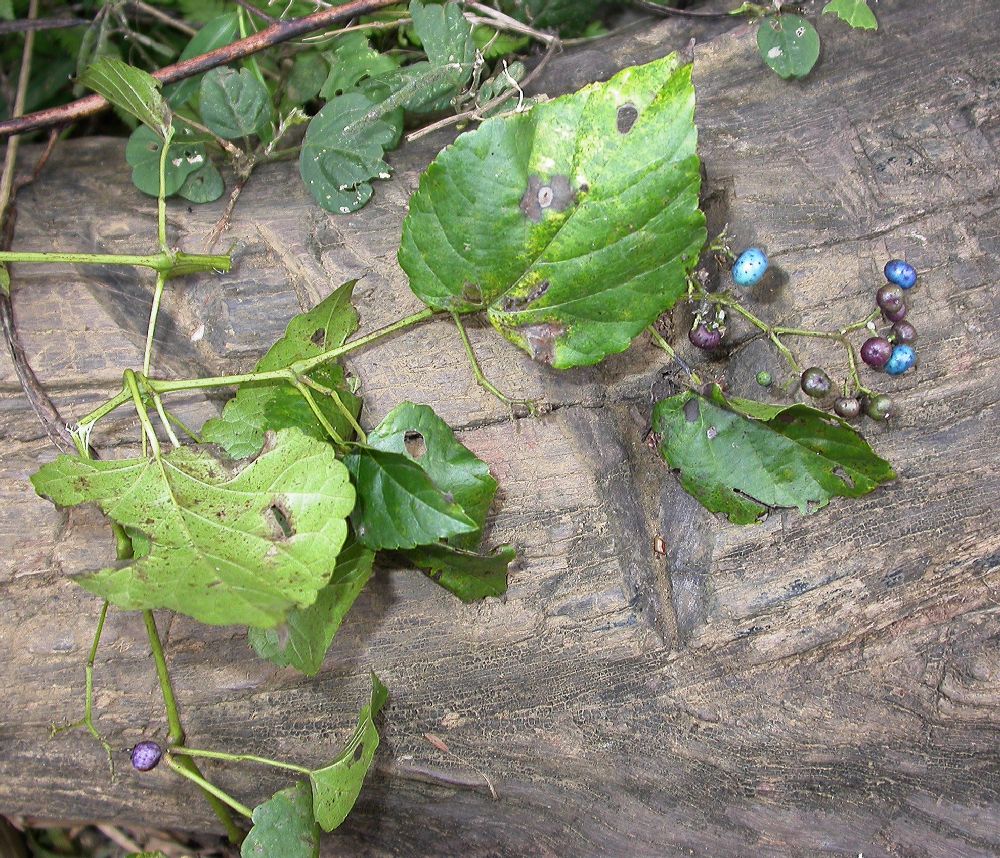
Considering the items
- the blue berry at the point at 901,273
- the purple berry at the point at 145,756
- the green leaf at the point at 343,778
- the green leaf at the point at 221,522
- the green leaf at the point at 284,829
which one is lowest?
the purple berry at the point at 145,756

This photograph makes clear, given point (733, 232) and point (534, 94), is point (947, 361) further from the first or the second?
point (534, 94)

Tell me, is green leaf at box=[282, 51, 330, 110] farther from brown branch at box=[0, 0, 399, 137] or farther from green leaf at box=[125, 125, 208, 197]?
green leaf at box=[125, 125, 208, 197]

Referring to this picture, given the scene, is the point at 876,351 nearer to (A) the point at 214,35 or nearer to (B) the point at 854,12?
(B) the point at 854,12

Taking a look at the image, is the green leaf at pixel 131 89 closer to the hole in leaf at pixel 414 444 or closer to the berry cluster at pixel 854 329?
the hole in leaf at pixel 414 444

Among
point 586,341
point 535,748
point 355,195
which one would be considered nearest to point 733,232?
point 586,341

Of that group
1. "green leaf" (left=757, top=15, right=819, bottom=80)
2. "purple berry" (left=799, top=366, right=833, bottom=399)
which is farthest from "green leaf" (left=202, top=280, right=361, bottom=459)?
"green leaf" (left=757, top=15, right=819, bottom=80)

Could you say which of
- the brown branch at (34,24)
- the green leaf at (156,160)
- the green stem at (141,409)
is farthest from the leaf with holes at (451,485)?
the brown branch at (34,24)
